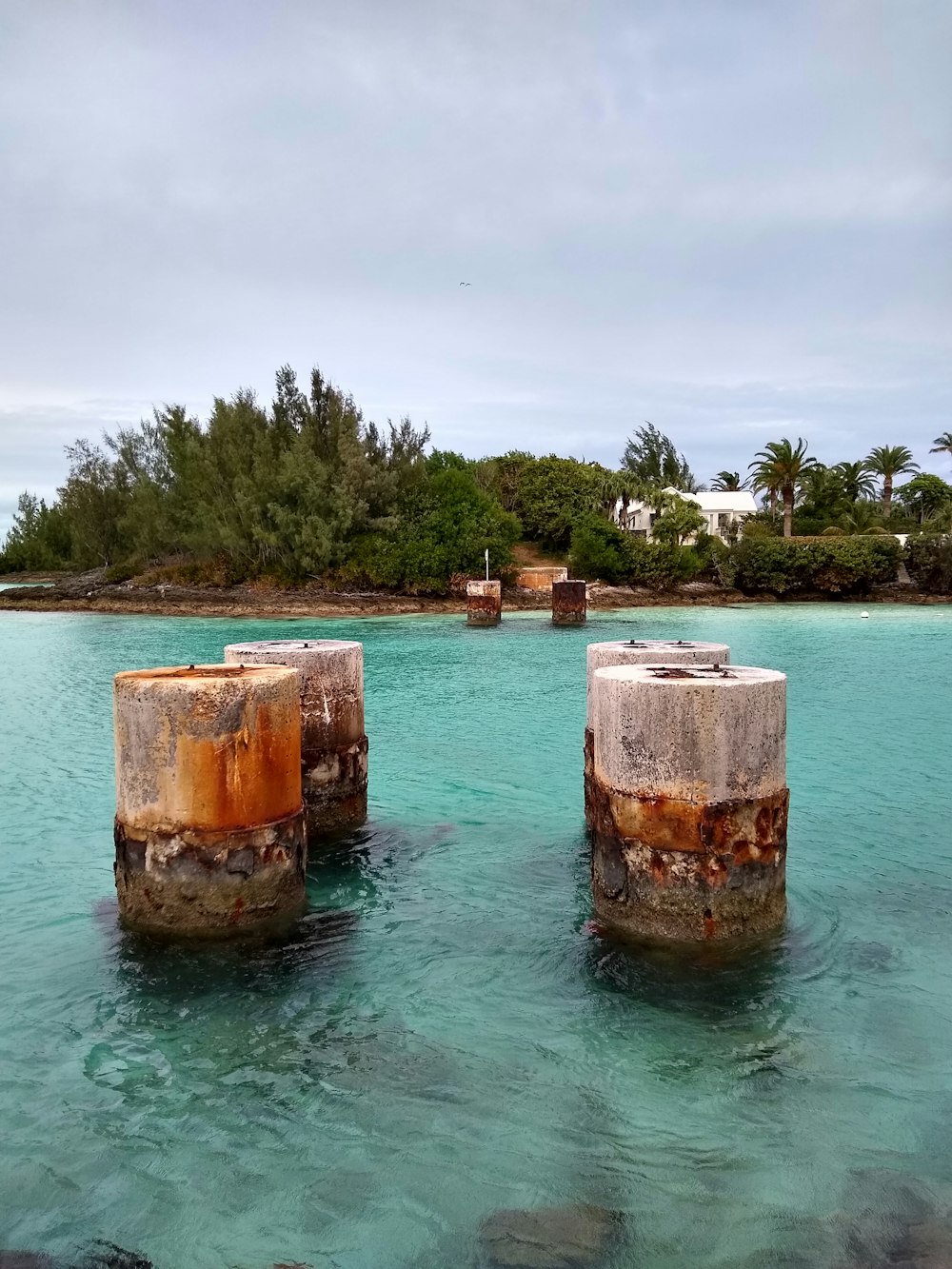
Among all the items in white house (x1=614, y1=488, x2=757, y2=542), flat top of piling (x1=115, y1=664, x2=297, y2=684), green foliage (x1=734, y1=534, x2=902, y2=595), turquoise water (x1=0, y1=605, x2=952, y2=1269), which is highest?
white house (x1=614, y1=488, x2=757, y2=542)

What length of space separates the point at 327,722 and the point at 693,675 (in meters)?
3.80

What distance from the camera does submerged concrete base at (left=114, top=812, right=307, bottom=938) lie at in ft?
20.4

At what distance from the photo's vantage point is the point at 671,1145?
4.62 meters

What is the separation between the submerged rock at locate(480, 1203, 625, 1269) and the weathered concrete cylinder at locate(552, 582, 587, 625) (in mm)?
35733

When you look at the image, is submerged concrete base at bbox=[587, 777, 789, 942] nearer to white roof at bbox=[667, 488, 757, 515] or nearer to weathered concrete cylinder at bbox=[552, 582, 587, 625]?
weathered concrete cylinder at bbox=[552, 582, 587, 625]

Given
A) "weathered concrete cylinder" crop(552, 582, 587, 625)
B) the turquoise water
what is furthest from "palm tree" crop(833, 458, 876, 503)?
the turquoise water

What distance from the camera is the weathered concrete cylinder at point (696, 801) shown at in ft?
19.0

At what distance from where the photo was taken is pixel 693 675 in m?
6.36

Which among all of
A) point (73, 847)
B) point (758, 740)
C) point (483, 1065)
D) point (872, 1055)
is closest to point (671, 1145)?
point (483, 1065)

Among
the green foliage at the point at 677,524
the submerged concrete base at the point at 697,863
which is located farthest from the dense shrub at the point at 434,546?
the submerged concrete base at the point at 697,863

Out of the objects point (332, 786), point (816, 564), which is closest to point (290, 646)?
point (332, 786)

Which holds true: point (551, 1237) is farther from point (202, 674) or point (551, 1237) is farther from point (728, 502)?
point (728, 502)

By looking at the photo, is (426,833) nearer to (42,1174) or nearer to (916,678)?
(42,1174)

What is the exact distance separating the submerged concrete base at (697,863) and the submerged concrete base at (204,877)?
7.90 feet
